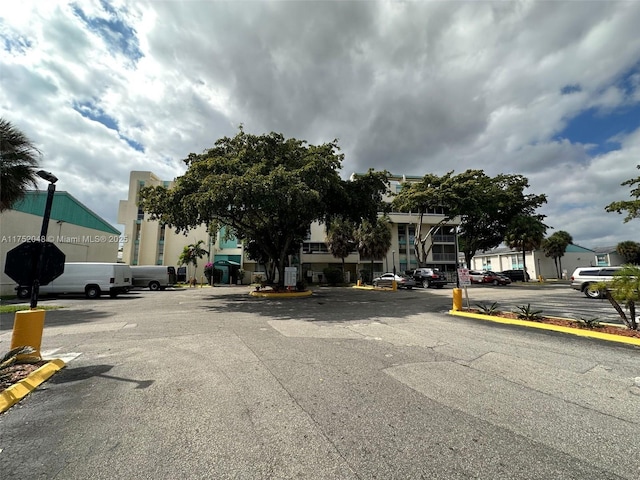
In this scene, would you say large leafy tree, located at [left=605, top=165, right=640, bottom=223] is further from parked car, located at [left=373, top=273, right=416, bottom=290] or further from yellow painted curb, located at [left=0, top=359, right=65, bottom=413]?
yellow painted curb, located at [left=0, top=359, right=65, bottom=413]

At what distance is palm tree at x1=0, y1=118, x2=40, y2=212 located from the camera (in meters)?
12.8

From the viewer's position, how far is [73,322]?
10172 millimetres

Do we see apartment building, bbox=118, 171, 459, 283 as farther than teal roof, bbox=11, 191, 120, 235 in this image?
Yes

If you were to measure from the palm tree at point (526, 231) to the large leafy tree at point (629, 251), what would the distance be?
23277 millimetres

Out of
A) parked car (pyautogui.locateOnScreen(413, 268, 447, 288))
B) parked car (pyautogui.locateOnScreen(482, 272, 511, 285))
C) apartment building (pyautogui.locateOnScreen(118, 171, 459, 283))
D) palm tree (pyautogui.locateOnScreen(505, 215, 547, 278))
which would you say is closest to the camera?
parked car (pyautogui.locateOnScreen(413, 268, 447, 288))

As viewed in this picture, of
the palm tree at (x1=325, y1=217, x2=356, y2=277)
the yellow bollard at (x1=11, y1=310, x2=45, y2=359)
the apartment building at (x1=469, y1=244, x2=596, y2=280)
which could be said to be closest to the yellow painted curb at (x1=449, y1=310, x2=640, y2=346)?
the yellow bollard at (x1=11, y1=310, x2=45, y2=359)

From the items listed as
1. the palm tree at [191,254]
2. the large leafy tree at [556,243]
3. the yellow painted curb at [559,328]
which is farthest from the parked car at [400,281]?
the large leafy tree at [556,243]

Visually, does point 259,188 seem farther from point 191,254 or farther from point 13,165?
point 191,254

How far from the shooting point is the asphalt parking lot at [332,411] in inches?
103

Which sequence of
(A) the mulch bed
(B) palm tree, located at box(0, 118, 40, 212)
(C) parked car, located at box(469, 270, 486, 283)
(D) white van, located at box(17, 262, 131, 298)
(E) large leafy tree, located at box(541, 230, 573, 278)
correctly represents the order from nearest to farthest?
(A) the mulch bed
(B) palm tree, located at box(0, 118, 40, 212)
(D) white van, located at box(17, 262, 131, 298)
(C) parked car, located at box(469, 270, 486, 283)
(E) large leafy tree, located at box(541, 230, 573, 278)

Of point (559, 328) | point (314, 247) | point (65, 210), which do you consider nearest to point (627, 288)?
point (559, 328)

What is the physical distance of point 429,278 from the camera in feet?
95.9

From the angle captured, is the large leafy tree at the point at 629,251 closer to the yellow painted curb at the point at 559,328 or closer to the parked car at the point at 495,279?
the parked car at the point at 495,279

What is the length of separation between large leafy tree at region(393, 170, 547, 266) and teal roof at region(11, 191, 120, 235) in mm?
→ 30206
